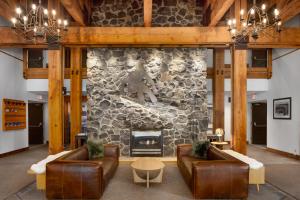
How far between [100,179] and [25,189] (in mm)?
1583

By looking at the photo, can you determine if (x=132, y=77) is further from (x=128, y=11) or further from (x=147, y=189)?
(x=147, y=189)

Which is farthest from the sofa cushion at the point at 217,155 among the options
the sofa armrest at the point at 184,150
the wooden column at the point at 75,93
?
the wooden column at the point at 75,93

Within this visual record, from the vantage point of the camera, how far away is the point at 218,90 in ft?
28.7

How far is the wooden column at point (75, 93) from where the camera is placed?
8.46 metres

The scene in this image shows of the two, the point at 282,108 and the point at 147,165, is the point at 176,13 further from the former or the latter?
the point at 147,165

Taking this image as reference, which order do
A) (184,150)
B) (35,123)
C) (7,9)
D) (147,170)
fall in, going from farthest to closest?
(35,123)
(184,150)
(7,9)
(147,170)

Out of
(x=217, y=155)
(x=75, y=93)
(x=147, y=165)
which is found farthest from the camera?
(x=75, y=93)

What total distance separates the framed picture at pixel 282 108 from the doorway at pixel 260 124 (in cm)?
219

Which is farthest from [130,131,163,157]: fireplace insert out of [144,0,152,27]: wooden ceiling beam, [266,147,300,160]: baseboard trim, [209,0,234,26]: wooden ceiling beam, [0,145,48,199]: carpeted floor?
[266,147,300,160]: baseboard trim

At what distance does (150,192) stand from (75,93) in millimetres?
5271

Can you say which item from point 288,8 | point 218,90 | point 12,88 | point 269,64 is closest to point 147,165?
point 288,8

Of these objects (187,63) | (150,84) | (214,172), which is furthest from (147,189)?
(187,63)

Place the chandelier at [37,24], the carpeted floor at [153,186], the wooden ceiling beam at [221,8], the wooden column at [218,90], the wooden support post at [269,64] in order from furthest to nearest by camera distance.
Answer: the wooden support post at [269,64], the wooden column at [218,90], the wooden ceiling beam at [221,8], the carpeted floor at [153,186], the chandelier at [37,24]

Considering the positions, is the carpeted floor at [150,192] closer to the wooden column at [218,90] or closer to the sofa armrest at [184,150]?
the sofa armrest at [184,150]
